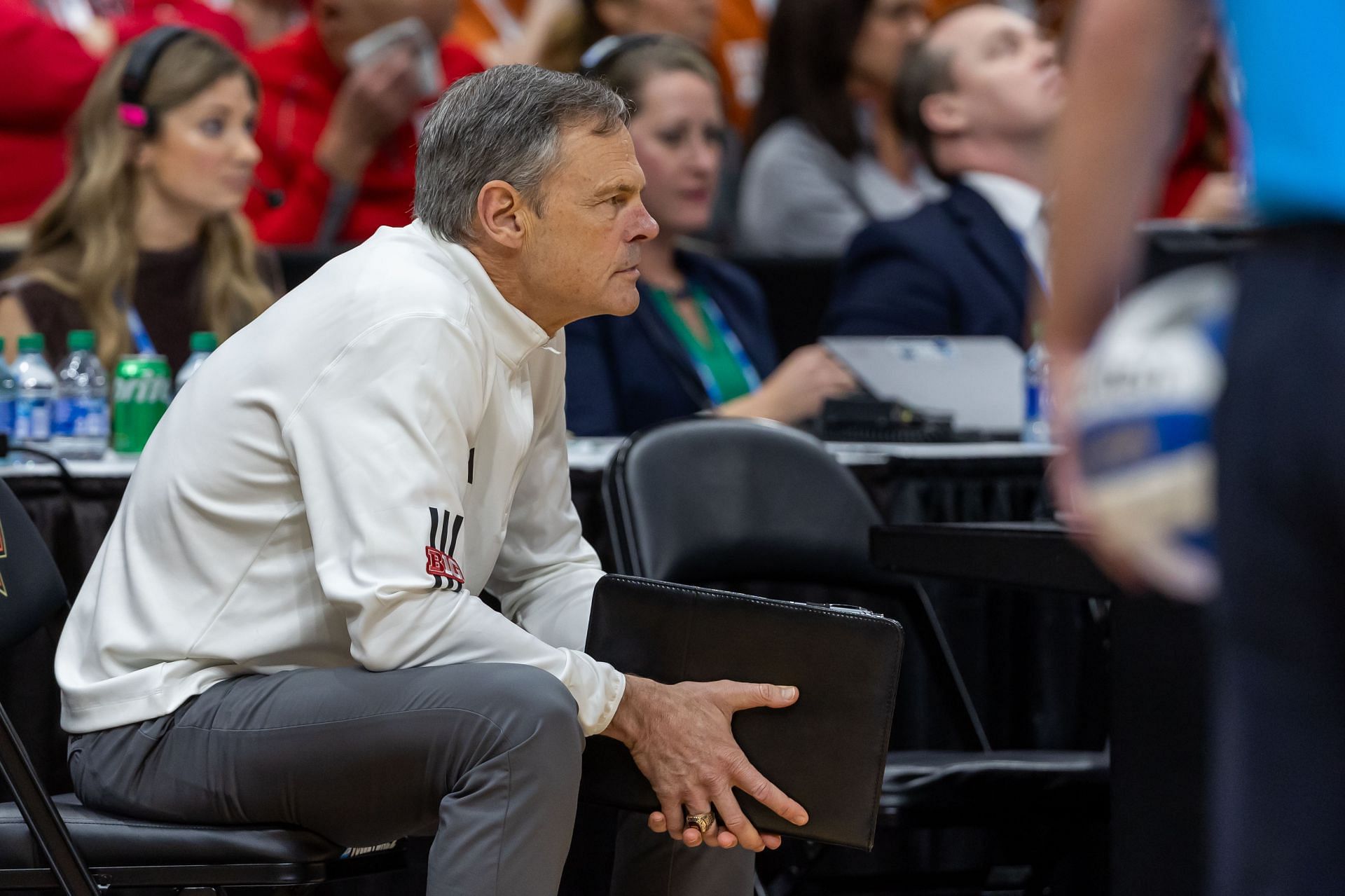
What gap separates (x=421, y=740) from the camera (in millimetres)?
1726

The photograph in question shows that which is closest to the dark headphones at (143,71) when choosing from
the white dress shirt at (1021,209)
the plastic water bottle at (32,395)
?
the plastic water bottle at (32,395)

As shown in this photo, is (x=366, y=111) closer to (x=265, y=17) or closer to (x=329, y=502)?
(x=265, y=17)

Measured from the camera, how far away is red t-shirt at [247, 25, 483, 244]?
4.48 metres

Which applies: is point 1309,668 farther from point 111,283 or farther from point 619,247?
point 111,283

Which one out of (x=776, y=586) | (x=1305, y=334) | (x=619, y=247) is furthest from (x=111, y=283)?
(x=1305, y=334)

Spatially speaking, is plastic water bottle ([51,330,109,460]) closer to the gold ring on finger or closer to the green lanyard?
the green lanyard

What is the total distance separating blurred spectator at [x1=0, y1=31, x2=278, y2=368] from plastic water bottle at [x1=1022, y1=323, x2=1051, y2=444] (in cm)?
162

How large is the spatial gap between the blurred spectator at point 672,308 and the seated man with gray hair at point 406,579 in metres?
1.57

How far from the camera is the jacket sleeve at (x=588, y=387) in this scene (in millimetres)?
3539

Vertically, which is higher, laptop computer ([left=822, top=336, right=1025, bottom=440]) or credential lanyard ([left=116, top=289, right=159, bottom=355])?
credential lanyard ([left=116, top=289, right=159, bottom=355])

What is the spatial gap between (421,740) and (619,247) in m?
0.62

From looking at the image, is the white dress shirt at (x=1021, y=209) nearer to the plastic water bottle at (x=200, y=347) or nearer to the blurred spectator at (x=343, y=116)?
the blurred spectator at (x=343, y=116)

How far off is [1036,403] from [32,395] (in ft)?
6.24

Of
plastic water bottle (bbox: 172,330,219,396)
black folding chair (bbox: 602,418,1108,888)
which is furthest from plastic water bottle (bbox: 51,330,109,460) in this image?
black folding chair (bbox: 602,418,1108,888)
